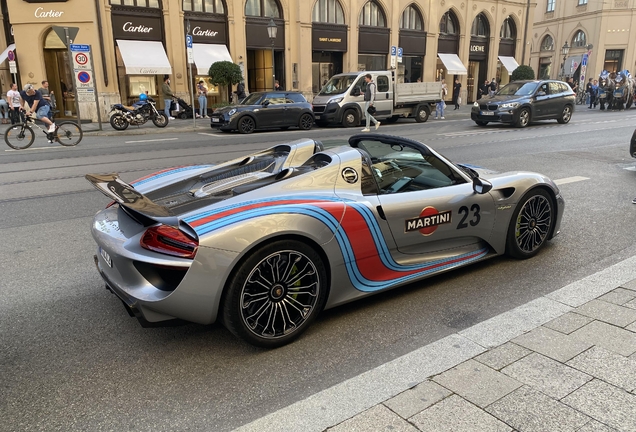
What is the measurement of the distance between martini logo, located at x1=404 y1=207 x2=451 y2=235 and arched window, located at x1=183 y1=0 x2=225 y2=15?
2483 centimetres

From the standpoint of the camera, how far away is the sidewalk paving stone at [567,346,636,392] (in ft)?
8.90

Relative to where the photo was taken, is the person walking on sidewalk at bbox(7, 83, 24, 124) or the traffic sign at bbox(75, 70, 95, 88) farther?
the person walking on sidewalk at bbox(7, 83, 24, 124)

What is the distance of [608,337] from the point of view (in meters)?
3.18

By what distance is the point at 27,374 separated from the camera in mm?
2975

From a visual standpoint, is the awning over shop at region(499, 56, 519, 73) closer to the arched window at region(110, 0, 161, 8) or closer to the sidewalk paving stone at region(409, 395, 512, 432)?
the arched window at region(110, 0, 161, 8)

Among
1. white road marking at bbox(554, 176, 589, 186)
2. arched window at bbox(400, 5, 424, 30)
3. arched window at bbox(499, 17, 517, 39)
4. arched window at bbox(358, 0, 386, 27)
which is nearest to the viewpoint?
white road marking at bbox(554, 176, 589, 186)

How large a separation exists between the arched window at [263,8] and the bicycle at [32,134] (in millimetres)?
15143

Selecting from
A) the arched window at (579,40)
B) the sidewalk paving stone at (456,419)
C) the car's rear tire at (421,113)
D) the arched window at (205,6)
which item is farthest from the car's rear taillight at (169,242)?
the arched window at (579,40)

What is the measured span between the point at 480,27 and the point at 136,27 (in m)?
26.8

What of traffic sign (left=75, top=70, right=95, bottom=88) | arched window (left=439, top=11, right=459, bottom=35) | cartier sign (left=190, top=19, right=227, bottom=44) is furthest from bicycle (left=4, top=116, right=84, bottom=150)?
arched window (left=439, top=11, right=459, bottom=35)

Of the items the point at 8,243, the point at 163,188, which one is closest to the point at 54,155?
the point at 8,243

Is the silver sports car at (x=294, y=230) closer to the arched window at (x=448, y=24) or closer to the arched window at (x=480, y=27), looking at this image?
the arched window at (x=448, y=24)

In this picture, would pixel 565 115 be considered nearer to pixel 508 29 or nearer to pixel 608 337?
pixel 608 337

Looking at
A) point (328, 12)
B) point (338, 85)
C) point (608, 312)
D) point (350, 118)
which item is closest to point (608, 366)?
point (608, 312)
